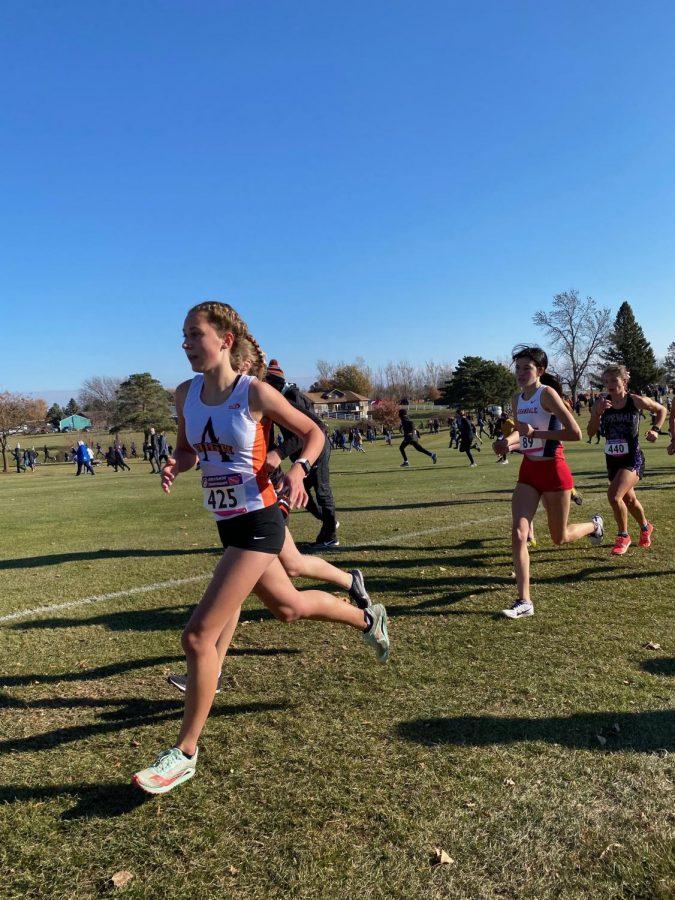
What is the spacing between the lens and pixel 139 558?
8.37 meters

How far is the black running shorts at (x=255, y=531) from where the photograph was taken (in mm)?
3135

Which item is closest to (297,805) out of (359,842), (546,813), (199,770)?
(359,842)

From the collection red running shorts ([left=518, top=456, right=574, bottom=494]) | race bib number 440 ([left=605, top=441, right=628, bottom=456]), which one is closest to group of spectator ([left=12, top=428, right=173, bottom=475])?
race bib number 440 ([left=605, top=441, right=628, bottom=456])

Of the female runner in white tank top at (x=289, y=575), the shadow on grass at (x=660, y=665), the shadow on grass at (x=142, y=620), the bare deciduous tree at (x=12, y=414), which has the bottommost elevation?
the shadow on grass at (x=660, y=665)

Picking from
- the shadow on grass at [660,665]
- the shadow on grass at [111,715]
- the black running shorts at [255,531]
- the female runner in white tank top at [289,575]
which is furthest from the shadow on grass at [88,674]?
the shadow on grass at [660,665]

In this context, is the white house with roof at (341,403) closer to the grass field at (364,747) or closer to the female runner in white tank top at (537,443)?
the female runner in white tank top at (537,443)

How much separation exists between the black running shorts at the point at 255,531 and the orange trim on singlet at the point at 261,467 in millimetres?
55

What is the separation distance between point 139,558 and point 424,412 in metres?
92.4

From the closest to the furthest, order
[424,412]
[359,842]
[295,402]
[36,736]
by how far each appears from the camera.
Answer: [359,842] < [36,736] < [295,402] < [424,412]

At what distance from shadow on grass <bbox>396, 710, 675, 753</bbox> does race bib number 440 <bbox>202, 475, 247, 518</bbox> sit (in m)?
1.44

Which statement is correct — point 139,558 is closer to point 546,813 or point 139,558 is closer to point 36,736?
point 36,736

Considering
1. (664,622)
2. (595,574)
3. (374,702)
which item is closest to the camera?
(374,702)

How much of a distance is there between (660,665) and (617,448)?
11.9ft

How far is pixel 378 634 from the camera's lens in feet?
13.3
